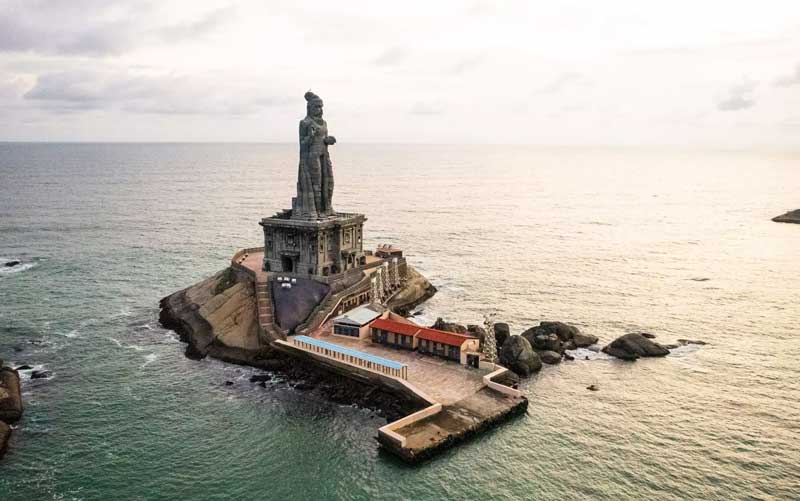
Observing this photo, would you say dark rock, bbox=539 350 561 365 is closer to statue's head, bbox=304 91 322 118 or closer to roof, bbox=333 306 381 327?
roof, bbox=333 306 381 327

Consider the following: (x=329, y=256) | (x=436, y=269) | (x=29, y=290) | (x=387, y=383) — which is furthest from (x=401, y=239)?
(x=387, y=383)

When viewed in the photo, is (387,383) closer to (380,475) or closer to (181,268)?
(380,475)

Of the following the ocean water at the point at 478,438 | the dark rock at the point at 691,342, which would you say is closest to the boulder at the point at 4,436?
the ocean water at the point at 478,438

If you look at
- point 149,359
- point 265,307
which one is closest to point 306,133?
point 265,307

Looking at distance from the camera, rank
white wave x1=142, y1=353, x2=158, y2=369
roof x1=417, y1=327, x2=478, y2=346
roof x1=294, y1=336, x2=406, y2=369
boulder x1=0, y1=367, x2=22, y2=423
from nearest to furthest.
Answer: boulder x1=0, y1=367, x2=22, y2=423, roof x1=294, y1=336, x2=406, y2=369, roof x1=417, y1=327, x2=478, y2=346, white wave x1=142, y1=353, x2=158, y2=369

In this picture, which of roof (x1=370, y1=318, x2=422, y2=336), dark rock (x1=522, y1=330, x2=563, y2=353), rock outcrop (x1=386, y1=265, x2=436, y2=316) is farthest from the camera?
rock outcrop (x1=386, y1=265, x2=436, y2=316)

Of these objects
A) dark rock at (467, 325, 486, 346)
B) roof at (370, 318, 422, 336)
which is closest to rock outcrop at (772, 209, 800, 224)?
dark rock at (467, 325, 486, 346)

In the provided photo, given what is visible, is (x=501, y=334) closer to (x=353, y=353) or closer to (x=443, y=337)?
(x=443, y=337)
